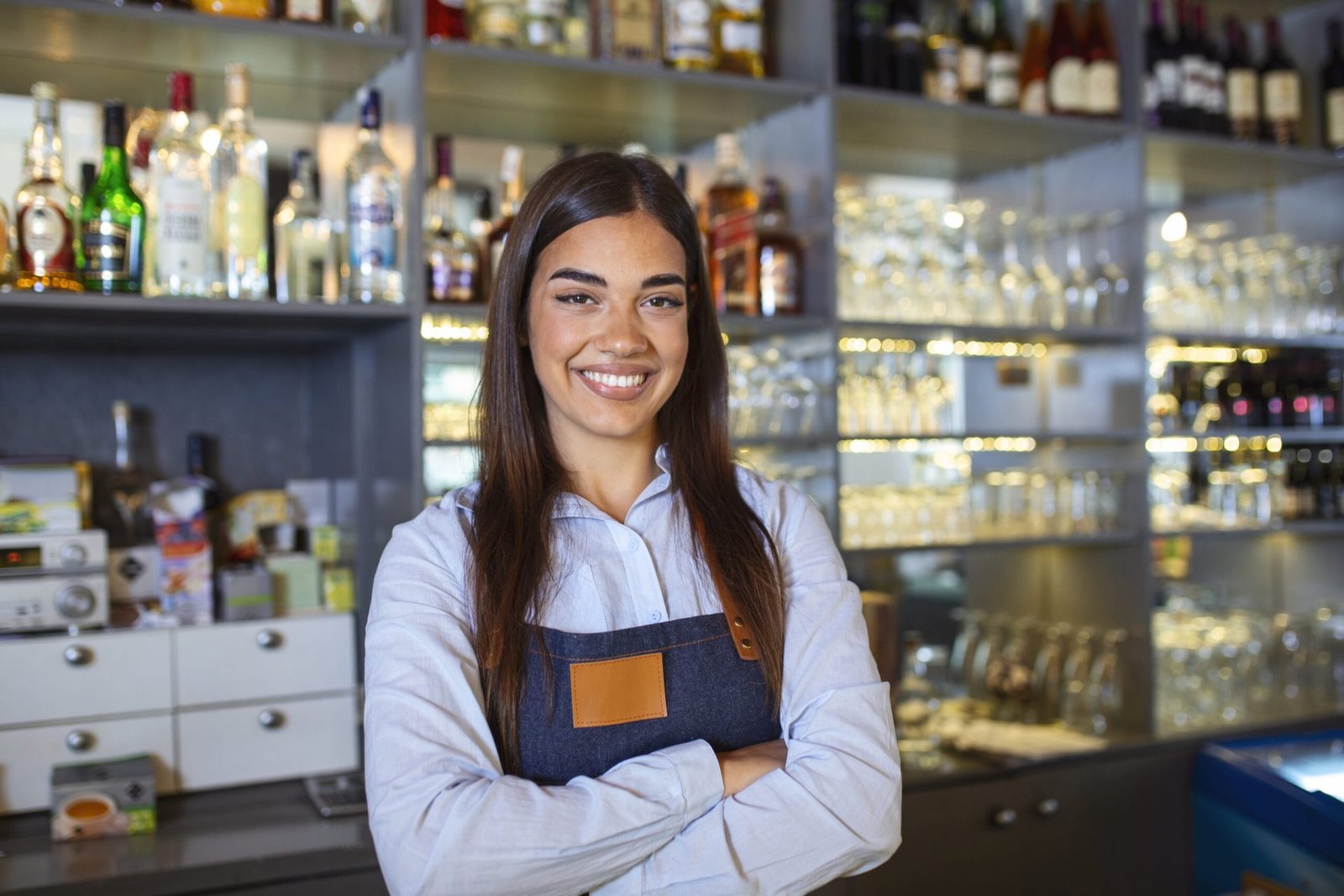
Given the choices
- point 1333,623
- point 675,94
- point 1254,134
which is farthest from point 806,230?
point 1333,623

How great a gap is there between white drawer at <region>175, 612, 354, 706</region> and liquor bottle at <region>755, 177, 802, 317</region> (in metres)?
1.00

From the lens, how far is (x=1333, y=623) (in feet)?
9.78

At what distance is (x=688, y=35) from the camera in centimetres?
225

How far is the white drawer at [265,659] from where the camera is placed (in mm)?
1976

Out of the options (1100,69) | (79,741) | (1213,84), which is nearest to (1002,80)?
(1100,69)

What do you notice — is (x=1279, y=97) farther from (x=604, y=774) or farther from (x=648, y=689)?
(x=604, y=774)

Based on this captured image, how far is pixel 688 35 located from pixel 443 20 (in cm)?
47

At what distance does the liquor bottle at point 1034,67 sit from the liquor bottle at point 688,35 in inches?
31.7

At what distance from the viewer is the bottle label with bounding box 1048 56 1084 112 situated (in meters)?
2.60

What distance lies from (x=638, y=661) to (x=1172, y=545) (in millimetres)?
2373

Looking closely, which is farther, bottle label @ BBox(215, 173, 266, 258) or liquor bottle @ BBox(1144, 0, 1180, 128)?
liquor bottle @ BBox(1144, 0, 1180, 128)

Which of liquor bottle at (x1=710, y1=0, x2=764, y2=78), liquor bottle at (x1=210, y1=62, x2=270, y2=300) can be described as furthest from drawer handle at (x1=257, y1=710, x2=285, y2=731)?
liquor bottle at (x1=710, y1=0, x2=764, y2=78)

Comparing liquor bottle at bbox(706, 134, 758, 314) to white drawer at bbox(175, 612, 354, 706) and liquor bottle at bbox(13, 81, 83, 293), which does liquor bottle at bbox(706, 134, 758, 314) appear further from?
liquor bottle at bbox(13, 81, 83, 293)

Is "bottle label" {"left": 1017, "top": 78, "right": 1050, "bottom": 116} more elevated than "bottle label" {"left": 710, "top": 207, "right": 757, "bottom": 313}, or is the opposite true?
"bottle label" {"left": 1017, "top": 78, "right": 1050, "bottom": 116}
